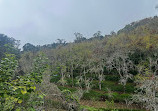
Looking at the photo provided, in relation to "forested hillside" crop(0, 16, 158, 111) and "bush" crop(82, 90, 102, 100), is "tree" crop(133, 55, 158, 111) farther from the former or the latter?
"bush" crop(82, 90, 102, 100)

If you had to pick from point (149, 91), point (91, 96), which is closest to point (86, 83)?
point (91, 96)

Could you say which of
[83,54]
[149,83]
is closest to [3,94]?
[149,83]

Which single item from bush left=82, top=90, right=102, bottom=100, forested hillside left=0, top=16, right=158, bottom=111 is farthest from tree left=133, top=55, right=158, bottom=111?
bush left=82, top=90, right=102, bottom=100

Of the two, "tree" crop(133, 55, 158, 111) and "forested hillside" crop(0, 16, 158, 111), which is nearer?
"forested hillside" crop(0, 16, 158, 111)

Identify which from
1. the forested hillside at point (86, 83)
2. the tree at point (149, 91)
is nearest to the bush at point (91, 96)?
the forested hillside at point (86, 83)

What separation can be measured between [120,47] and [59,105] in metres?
26.9

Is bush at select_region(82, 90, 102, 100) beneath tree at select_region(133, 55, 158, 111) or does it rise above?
beneath

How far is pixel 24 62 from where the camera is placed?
118 feet

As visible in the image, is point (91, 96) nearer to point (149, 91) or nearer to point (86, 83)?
point (86, 83)

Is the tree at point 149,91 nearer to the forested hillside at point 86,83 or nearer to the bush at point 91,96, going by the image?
the forested hillside at point 86,83

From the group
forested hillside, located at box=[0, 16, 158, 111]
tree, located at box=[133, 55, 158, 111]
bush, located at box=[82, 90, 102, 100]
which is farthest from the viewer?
bush, located at box=[82, 90, 102, 100]

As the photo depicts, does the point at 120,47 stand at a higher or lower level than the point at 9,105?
higher

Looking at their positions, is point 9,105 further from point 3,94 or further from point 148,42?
point 148,42

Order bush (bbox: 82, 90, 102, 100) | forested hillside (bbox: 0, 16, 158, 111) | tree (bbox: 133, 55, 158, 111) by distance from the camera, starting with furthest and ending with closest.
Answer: bush (bbox: 82, 90, 102, 100) → tree (bbox: 133, 55, 158, 111) → forested hillside (bbox: 0, 16, 158, 111)
